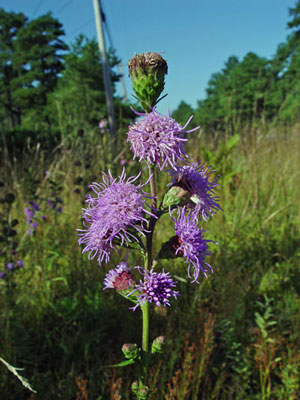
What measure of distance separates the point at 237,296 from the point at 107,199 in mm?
1551

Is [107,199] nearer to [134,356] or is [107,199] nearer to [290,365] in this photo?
[134,356]

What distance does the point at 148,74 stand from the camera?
3.11ft

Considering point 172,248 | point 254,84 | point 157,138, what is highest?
point 254,84

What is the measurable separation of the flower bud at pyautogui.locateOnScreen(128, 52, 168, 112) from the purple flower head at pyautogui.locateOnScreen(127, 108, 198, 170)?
0.22 feet

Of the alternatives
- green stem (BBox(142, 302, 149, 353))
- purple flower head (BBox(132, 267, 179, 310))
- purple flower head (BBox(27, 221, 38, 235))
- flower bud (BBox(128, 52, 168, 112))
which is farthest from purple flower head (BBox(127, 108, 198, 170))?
purple flower head (BBox(27, 221, 38, 235))

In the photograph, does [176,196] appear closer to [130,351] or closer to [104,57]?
[130,351]

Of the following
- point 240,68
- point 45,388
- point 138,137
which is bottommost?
point 45,388

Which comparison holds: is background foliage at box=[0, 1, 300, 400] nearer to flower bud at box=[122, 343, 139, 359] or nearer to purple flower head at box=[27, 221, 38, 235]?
purple flower head at box=[27, 221, 38, 235]

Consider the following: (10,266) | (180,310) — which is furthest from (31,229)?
(180,310)

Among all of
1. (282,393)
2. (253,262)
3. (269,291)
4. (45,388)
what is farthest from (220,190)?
(45,388)

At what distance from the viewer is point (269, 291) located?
2449mm

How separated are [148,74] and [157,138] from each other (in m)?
0.21

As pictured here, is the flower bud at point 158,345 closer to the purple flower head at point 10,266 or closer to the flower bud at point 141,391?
the flower bud at point 141,391

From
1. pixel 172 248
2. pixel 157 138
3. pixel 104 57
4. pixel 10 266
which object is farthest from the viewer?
pixel 104 57
